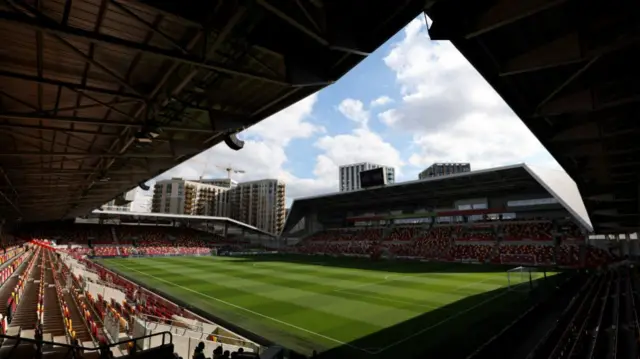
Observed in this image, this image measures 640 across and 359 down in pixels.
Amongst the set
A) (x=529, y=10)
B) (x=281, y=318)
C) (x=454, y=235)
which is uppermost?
(x=529, y=10)

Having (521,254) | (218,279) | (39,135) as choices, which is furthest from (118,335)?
(521,254)

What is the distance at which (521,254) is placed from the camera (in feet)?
114

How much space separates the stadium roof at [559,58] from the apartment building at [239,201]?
136 meters

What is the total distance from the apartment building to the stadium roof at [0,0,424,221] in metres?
134

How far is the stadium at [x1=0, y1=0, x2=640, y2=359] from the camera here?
183 inches

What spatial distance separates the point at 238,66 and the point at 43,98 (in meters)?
5.09

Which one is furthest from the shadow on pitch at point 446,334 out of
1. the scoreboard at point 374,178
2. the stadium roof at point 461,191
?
the scoreboard at point 374,178

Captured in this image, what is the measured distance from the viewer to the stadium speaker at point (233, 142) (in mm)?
9094

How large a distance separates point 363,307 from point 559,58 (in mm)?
14438

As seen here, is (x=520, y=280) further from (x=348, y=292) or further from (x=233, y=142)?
(x=233, y=142)

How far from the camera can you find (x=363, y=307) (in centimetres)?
1686

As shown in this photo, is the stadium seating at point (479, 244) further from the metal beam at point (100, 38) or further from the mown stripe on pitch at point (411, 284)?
the metal beam at point (100, 38)

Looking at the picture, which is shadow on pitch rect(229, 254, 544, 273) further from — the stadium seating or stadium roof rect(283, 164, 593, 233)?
stadium roof rect(283, 164, 593, 233)

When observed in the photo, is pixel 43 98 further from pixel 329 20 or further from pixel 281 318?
pixel 281 318
